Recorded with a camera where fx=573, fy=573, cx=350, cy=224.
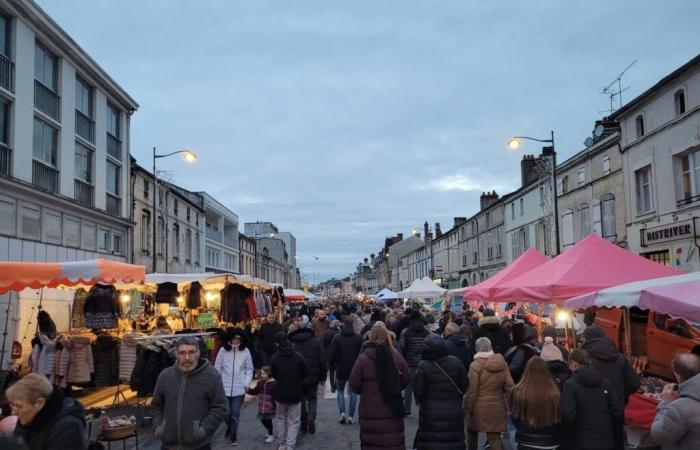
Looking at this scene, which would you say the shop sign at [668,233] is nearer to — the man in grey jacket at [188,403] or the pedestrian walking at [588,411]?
the pedestrian walking at [588,411]

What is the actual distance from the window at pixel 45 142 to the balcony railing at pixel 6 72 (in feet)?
6.14

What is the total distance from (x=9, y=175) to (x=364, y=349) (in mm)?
15860

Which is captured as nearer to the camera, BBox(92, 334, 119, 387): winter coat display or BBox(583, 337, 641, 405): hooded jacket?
BBox(583, 337, 641, 405): hooded jacket

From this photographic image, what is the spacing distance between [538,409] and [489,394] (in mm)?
1150

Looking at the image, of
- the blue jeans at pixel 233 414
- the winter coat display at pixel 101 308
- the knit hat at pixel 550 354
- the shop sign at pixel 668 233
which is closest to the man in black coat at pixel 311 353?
the blue jeans at pixel 233 414

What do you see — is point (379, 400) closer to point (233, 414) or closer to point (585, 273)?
point (233, 414)

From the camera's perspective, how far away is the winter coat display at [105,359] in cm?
1213

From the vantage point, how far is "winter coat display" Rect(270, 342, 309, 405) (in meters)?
8.38

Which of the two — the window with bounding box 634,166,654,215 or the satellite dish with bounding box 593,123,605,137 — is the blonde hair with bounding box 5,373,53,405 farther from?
the satellite dish with bounding box 593,123,605,137

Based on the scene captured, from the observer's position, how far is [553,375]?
617cm

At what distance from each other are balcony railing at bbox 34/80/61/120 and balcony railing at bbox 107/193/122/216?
548 centimetres

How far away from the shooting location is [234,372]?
9141 millimetres

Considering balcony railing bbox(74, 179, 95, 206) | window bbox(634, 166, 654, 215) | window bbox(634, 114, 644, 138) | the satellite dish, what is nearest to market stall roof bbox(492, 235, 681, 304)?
window bbox(634, 166, 654, 215)

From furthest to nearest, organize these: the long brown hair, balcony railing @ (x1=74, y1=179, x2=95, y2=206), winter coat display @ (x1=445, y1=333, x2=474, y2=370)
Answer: balcony railing @ (x1=74, y1=179, x2=95, y2=206) < winter coat display @ (x1=445, y1=333, x2=474, y2=370) < the long brown hair
